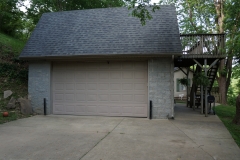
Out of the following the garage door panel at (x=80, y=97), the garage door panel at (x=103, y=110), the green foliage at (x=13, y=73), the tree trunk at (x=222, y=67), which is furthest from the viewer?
the tree trunk at (x=222, y=67)

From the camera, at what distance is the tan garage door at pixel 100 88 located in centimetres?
912

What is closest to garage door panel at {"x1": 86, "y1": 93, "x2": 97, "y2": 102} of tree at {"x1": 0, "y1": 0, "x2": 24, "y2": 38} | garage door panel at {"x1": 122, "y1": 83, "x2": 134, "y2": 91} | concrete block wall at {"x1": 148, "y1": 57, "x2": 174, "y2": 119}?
garage door panel at {"x1": 122, "y1": 83, "x2": 134, "y2": 91}

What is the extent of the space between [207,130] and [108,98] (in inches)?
168

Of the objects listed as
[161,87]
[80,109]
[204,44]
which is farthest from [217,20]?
[80,109]

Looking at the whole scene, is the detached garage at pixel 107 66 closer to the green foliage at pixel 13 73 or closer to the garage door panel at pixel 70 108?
the garage door panel at pixel 70 108

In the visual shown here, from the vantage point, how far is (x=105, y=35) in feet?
31.8

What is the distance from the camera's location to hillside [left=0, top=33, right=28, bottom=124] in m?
9.18

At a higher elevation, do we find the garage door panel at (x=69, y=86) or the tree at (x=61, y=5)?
the tree at (x=61, y=5)

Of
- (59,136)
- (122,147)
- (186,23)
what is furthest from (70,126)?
(186,23)

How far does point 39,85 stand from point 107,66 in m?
3.31

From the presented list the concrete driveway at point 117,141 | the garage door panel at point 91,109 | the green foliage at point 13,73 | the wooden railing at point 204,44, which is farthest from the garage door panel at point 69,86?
the wooden railing at point 204,44

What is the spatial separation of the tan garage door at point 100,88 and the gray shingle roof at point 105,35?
809 millimetres

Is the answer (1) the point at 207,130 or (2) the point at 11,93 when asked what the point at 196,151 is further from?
(2) the point at 11,93

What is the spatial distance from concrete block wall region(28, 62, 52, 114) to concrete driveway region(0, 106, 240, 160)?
2055 millimetres
